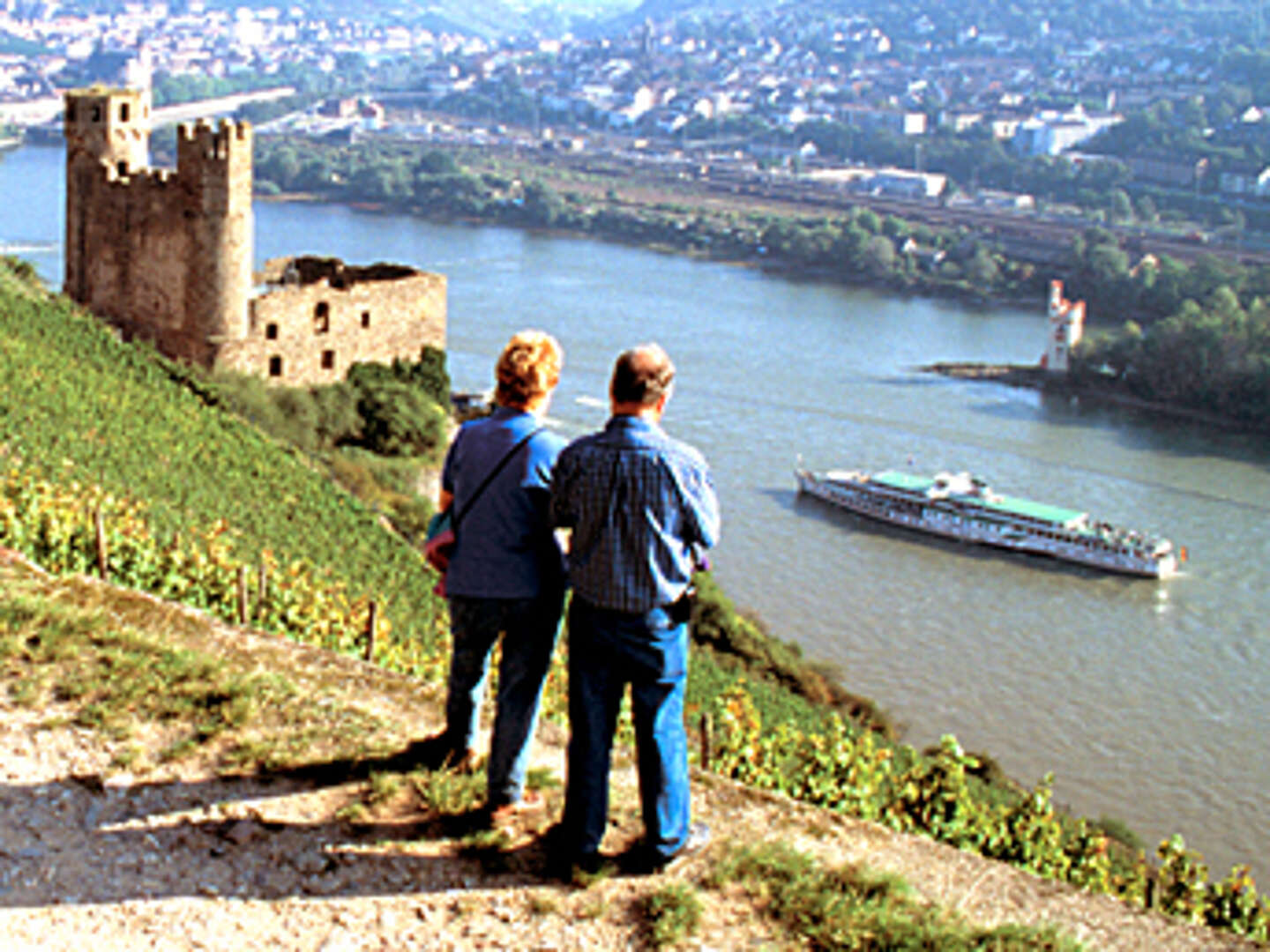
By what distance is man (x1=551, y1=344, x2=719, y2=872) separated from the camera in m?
2.07

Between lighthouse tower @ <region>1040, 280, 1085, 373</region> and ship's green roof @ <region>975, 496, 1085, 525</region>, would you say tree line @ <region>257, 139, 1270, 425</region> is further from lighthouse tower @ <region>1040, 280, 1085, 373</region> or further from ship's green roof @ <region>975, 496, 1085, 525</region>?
ship's green roof @ <region>975, 496, 1085, 525</region>

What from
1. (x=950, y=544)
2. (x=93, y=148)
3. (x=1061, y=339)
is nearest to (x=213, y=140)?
(x=93, y=148)

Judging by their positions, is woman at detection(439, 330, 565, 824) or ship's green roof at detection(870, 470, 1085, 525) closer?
woman at detection(439, 330, 565, 824)

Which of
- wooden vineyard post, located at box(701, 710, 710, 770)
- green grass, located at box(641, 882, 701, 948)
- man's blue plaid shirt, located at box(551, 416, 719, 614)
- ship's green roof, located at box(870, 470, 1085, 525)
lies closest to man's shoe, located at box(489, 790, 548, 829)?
green grass, located at box(641, 882, 701, 948)

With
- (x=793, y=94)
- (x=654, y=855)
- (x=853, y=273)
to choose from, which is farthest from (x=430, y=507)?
(x=793, y=94)

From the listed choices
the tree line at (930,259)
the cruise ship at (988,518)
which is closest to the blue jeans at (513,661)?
the cruise ship at (988,518)

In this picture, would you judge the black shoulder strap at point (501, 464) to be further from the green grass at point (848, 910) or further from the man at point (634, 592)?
the green grass at point (848, 910)

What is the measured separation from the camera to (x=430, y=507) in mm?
10930

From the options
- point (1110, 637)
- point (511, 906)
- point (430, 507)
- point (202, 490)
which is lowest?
point (1110, 637)

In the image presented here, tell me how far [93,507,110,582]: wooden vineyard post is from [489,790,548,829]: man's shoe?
173 cm

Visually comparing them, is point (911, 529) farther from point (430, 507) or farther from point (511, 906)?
point (511, 906)

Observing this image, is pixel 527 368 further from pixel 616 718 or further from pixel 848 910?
pixel 848 910

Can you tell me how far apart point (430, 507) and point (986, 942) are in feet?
29.8

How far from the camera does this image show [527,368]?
221 cm
